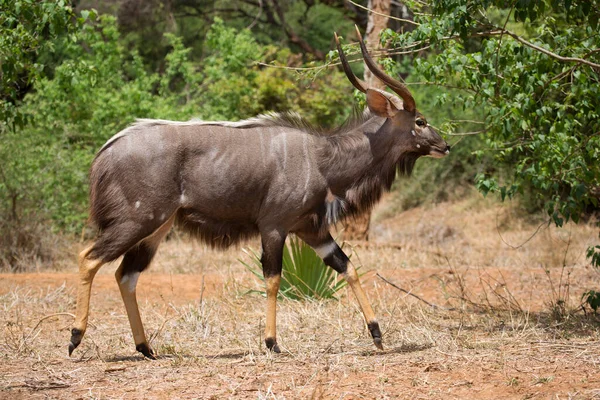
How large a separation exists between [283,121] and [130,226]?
4.95ft

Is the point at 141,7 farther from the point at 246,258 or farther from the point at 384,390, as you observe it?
the point at 384,390

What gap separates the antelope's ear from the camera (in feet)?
A: 21.3

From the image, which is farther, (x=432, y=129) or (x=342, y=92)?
(x=342, y=92)

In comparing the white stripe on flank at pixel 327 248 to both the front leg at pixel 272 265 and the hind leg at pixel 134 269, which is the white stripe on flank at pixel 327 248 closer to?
the front leg at pixel 272 265

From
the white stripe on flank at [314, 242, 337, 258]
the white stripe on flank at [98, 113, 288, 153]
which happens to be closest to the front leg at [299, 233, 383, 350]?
the white stripe on flank at [314, 242, 337, 258]

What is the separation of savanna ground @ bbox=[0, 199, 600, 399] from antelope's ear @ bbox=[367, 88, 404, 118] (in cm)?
173

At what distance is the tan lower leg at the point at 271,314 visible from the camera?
19.6 ft

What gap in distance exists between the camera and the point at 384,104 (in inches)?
258

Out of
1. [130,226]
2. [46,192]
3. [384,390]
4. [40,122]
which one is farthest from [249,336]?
[40,122]

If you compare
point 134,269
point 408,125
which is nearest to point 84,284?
point 134,269

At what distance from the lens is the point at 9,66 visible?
684 cm

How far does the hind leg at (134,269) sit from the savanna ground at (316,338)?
0.81 ft

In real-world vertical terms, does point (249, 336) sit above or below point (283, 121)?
below

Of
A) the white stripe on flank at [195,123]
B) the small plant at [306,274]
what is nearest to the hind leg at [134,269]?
the white stripe on flank at [195,123]
